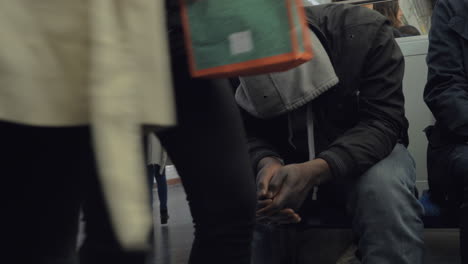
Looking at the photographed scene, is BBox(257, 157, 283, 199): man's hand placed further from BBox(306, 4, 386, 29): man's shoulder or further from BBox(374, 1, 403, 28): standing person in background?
BBox(374, 1, 403, 28): standing person in background

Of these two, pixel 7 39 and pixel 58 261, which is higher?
pixel 7 39

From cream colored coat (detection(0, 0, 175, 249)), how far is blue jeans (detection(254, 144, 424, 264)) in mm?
1057

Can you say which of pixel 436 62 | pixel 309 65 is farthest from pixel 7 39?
pixel 436 62

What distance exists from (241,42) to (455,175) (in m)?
1.25

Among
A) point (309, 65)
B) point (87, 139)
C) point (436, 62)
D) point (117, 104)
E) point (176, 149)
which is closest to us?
point (117, 104)

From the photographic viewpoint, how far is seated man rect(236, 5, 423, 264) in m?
1.50

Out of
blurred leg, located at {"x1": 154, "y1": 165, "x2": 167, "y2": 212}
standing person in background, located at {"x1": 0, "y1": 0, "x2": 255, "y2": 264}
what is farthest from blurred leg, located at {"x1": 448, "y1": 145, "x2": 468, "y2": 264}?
blurred leg, located at {"x1": 154, "y1": 165, "x2": 167, "y2": 212}

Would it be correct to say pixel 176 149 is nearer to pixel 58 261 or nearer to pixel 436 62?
pixel 58 261

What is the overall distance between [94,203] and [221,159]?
20cm

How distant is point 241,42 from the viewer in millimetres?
699

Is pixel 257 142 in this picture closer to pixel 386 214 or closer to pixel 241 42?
pixel 386 214

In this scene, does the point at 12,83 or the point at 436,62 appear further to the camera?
the point at 436,62

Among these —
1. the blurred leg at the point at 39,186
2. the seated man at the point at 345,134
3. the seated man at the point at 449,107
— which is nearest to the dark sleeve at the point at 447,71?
the seated man at the point at 449,107

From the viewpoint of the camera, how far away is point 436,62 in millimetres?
1949
